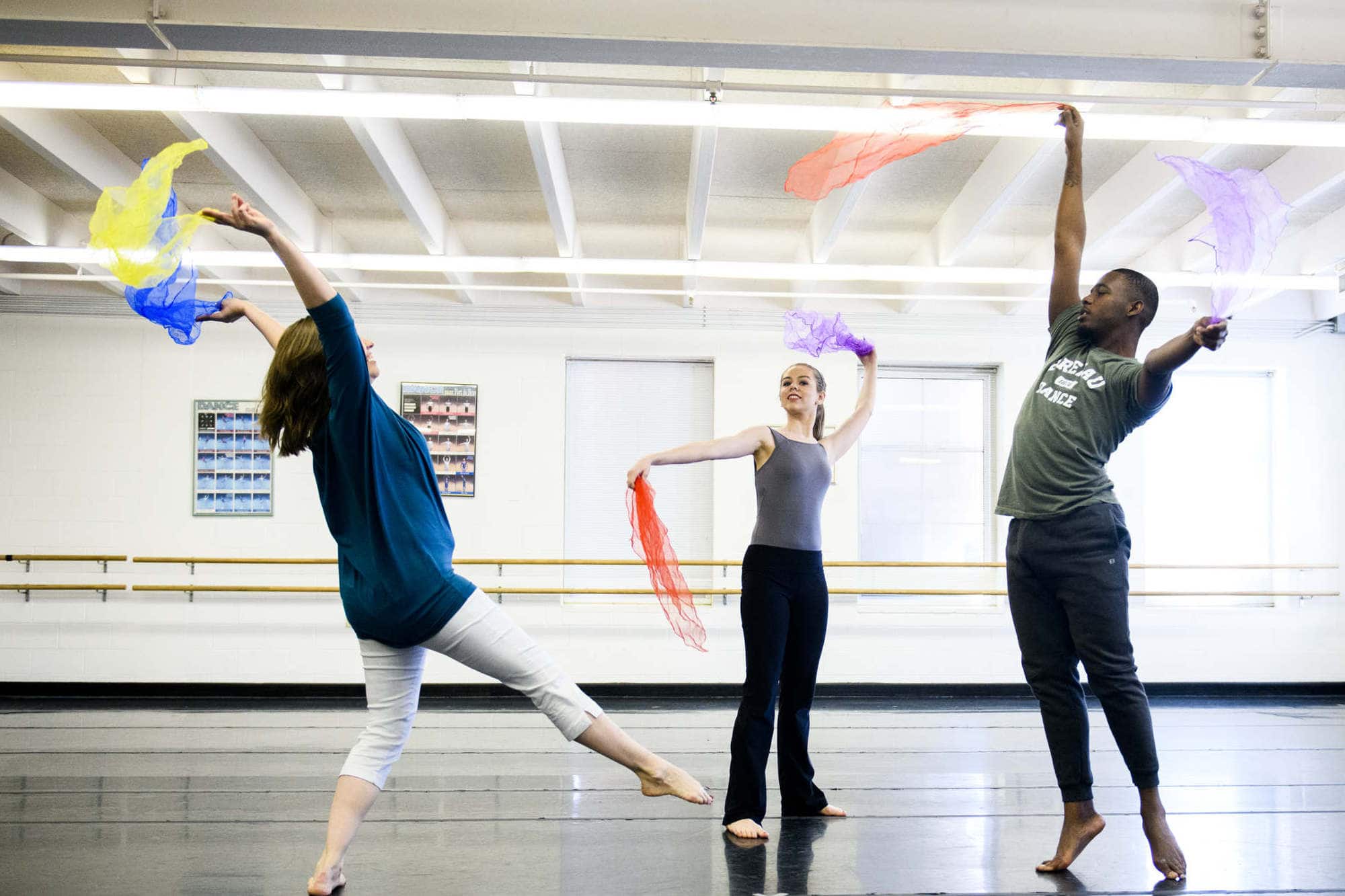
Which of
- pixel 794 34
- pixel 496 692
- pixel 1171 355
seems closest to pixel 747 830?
pixel 1171 355

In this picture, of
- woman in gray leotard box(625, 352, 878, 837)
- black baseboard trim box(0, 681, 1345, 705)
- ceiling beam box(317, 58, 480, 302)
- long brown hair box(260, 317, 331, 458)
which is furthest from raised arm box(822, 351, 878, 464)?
black baseboard trim box(0, 681, 1345, 705)

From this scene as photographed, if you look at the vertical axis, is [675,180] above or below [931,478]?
above

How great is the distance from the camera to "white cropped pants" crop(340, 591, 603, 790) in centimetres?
233

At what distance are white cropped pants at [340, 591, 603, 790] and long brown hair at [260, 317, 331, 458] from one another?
527 mm

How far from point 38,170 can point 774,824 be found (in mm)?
5167

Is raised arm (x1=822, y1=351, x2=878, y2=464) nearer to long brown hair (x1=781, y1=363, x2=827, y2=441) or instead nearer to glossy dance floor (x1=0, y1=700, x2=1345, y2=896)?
long brown hair (x1=781, y1=363, x2=827, y2=441)

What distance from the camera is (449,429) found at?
7.39m

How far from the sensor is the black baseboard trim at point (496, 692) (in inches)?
272

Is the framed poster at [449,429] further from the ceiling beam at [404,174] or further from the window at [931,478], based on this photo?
the window at [931,478]

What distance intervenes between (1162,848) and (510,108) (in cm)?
309

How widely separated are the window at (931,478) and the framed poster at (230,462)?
4348mm

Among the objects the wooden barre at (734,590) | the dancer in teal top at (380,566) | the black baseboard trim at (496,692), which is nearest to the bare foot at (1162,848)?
the dancer in teal top at (380,566)

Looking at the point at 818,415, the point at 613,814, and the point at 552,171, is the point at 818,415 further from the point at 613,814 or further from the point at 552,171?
the point at 552,171

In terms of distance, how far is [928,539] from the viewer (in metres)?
7.66
